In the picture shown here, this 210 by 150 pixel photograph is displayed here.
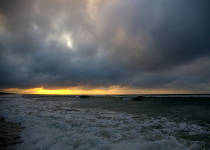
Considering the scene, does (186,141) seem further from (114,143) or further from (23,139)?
(23,139)

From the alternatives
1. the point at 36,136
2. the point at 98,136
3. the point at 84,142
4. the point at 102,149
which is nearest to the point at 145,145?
the point at 102,149

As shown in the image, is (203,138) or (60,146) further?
(203,138)

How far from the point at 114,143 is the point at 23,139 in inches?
192

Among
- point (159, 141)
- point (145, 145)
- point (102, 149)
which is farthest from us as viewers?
point (159, 141)

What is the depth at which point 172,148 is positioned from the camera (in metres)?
4.91

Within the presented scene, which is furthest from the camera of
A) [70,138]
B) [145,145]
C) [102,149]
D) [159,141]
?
[70,138]

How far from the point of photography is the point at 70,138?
596 centimetres

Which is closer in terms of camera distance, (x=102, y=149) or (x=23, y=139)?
(x=102, y=149)

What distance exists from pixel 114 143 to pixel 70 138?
2.49 metres

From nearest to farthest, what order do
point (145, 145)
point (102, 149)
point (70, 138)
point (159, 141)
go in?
point (102, 149)
point (145, 145)
point (159, 141)
point (70, 138)

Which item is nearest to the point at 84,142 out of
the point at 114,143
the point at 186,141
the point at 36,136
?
the point at 114,143

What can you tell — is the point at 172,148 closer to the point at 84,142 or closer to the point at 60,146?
the point at 84,142

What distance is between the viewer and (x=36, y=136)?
6.19m

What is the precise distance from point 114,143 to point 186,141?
12.7 feet
